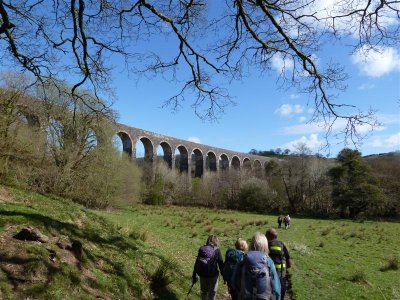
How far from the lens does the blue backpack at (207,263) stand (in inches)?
234

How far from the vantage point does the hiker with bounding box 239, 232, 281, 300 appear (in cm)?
393

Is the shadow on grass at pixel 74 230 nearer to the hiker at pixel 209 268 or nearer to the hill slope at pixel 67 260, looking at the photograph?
the hill slope at pixel 67 260

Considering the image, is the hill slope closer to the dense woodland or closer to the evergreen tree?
the dense woodland

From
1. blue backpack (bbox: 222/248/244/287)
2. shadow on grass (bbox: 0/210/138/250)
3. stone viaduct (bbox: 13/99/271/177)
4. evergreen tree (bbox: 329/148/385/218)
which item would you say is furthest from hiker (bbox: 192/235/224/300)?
evergreen tree (bbox: 329/148/385/218)

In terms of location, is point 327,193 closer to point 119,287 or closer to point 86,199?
point 86,199

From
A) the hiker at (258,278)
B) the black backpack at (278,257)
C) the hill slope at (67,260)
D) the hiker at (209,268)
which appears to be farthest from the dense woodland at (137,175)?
the hiker at (258,278)

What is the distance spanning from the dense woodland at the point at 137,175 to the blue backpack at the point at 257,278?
17.3 feet

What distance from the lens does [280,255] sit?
557 cm

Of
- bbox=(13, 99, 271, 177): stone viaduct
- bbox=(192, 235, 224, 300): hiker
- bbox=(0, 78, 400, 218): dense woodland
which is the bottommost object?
bbox=(192, 235, 224, 300): hiker

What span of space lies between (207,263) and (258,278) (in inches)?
83.3

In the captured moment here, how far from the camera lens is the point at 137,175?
119 feet

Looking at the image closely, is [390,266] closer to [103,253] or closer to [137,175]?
[103,253]

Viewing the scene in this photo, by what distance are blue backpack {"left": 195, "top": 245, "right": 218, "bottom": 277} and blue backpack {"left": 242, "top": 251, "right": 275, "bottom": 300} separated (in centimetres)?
198

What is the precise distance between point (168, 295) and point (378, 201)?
38964mm
